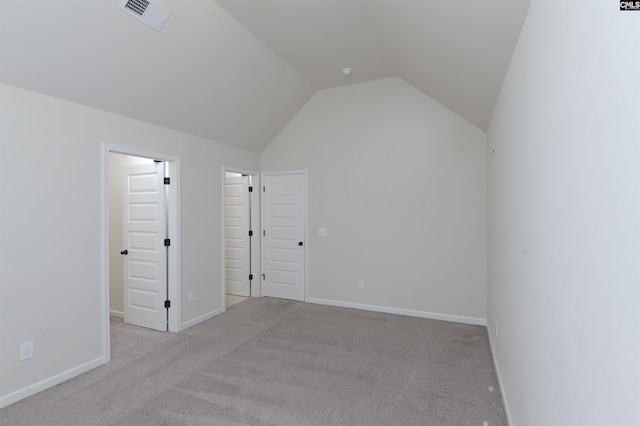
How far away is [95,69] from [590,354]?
3.62 meters

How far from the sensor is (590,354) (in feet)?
3.04

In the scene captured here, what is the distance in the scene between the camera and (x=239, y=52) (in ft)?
11.5

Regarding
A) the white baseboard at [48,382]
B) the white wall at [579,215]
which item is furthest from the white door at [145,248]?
the white wall at [579,215]

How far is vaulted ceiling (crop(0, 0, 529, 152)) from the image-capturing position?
2.24 meters

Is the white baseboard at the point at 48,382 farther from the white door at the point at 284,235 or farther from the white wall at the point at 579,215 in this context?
the white wall at the point at 579,215

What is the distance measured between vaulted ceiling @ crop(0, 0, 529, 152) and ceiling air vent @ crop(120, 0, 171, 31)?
0.16 ft

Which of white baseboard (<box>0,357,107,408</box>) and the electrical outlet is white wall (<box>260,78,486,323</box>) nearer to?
white baseboard (<box>0,357,107,408</box>)

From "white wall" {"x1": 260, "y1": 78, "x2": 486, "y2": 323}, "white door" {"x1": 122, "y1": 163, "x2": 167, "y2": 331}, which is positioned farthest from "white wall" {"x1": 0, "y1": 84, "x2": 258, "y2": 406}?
"white wall" {"x1": 260, "y1": 78, "x2": 486, "y2": 323}

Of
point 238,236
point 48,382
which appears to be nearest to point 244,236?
point 238,236

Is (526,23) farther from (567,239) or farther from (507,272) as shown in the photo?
(507,272)

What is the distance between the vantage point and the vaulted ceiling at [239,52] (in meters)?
2.24

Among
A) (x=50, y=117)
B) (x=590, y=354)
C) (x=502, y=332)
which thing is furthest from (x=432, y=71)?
(x=50, y=117)

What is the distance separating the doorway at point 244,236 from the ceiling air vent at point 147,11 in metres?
2.88

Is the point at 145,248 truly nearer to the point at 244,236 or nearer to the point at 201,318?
the point at 201,318
